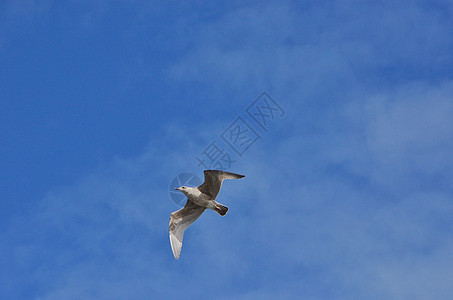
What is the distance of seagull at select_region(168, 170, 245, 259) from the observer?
95.1 feet

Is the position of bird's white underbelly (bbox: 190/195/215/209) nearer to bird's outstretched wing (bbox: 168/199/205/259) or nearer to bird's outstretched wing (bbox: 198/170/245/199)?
bird's outstretched wing (bbox: 198/170/245/199)

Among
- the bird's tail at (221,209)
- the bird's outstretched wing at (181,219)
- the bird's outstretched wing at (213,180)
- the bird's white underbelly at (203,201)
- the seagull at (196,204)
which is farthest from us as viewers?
the bird's outstretched wing at (181,219)

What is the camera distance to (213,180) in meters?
29.1

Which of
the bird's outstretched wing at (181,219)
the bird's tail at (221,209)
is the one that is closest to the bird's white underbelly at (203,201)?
the bird's tail at (221,209)

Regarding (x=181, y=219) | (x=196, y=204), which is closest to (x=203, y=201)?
(x=196, y=204)

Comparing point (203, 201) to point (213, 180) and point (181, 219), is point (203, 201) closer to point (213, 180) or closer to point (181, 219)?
point (213, 180)

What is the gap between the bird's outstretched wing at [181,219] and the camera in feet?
101

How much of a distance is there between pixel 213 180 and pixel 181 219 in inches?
136

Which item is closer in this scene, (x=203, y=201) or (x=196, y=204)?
(x=203, y=201)

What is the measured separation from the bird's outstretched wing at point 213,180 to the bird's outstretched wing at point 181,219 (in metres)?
1.48

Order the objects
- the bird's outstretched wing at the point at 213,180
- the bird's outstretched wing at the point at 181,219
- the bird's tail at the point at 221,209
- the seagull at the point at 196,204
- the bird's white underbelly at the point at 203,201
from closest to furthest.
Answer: the bird's outstretched wing at the point at 213,180 < the seagull at the point at 196,204 < the bird's tail at the point at 221,209 < the bird's white underbelly at the point at 203,201 < the bird's outstretched wing at the point at 181,219

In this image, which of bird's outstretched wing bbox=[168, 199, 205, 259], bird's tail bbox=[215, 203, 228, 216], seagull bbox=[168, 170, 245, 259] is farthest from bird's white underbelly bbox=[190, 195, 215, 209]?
bird's outstretched wing bbox=[168, 199, 205, 259]

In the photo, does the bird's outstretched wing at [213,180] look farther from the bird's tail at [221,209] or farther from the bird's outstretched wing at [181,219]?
the bird's outstretched wing at [181,219]

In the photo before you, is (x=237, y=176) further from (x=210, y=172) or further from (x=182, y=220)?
(x=182, y=220)
